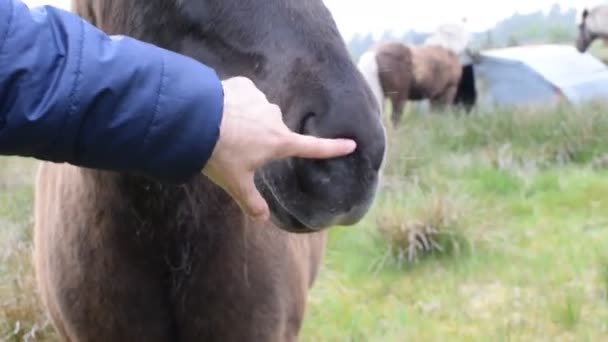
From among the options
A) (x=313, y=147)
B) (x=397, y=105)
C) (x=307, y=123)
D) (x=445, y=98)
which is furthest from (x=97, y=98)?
(x=445, y=98)

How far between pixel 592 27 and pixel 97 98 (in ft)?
48.4

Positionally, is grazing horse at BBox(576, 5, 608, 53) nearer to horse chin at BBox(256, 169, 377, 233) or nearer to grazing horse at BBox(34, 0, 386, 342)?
grazing horse at BBox(34, 0, 386, 342)

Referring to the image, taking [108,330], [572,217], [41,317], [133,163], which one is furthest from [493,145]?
[133,163]

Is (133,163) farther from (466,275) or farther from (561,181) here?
(561,181)

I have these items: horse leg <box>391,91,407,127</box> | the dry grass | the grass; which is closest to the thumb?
the grass

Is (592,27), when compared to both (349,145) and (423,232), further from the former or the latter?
(349,145)

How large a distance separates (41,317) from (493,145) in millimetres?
5216

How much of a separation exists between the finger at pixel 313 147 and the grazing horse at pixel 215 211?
10cm

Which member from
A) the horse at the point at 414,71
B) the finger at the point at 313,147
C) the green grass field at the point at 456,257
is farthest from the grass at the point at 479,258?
the horse at the point at 414,71

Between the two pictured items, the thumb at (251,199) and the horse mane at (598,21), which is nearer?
the thumb at (251,199)

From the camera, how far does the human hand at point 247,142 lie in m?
1.31

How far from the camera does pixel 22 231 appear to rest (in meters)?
4.78

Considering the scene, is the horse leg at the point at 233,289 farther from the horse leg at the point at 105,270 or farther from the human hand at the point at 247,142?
the human hand at the point at 247,142

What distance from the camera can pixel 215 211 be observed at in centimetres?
217
